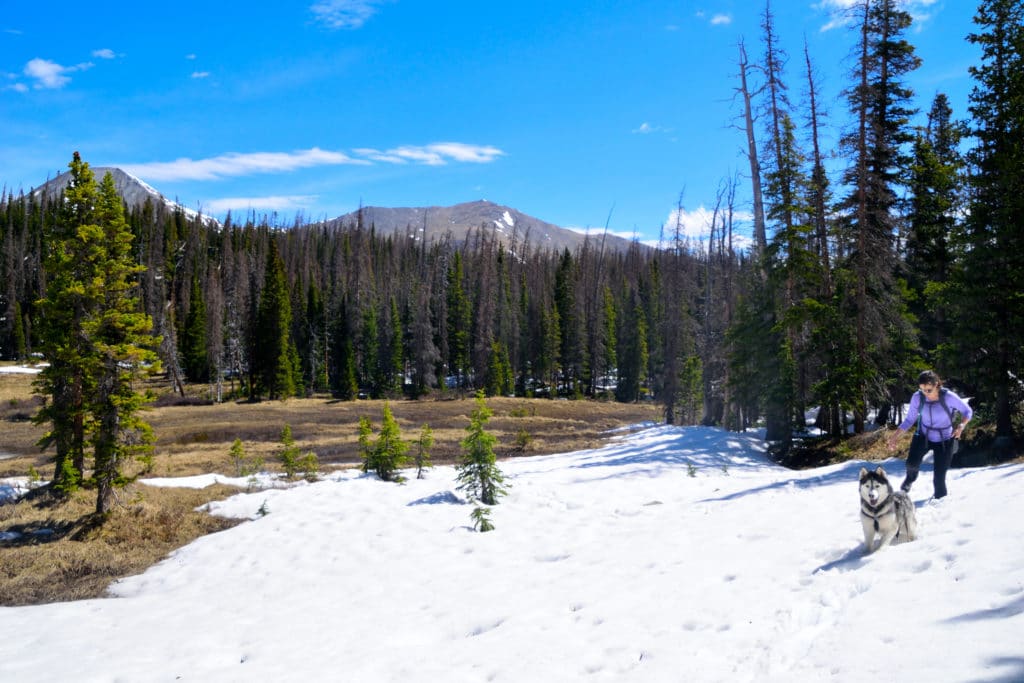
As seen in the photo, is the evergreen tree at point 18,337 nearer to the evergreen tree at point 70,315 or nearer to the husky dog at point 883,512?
the evergreen tree at point 70,315

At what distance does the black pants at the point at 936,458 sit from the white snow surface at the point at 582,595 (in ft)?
0.79

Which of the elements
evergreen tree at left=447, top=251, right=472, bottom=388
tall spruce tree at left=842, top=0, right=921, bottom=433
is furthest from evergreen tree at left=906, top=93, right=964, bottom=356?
evergreen tree at left=447, top=251, right=472, bottom=388

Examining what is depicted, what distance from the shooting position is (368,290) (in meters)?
73.5

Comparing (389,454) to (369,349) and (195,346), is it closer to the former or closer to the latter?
(369,349)

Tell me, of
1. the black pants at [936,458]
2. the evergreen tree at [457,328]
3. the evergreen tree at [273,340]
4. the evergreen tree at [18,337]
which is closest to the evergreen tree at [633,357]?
the evergreen tree at [457,328]

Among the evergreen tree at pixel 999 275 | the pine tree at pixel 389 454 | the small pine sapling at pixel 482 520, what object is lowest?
the small pine sapling at pixel 482 520

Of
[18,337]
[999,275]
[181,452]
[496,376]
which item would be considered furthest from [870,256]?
[18,337]

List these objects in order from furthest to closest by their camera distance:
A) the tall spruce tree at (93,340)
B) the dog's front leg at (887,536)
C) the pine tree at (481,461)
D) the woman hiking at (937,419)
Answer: the tall spruce tree at (93,340)
the pine tree at (481,461)
the woman hiking at (937,419)
the dog's front leg at (887,536)

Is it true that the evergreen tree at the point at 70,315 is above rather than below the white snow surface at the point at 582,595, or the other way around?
above

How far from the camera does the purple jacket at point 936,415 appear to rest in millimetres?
7548

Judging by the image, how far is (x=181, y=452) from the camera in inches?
1150

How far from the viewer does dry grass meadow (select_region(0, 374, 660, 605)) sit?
12.0 m

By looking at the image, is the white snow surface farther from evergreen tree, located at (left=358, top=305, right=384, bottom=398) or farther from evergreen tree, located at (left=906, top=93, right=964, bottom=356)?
evergreen tree, located at (left=358, top=305, right=384, bottom=398)

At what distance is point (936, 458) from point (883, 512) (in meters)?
2.10
